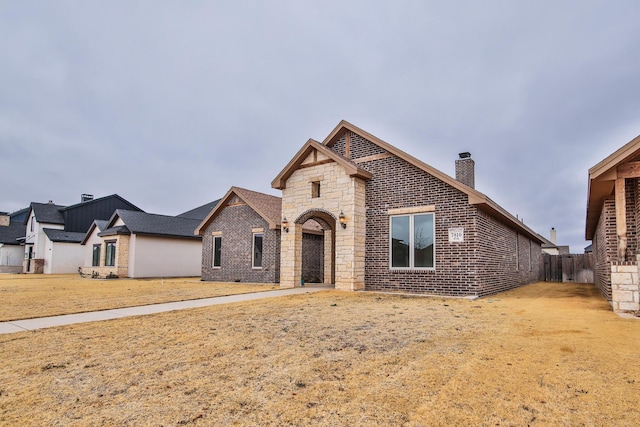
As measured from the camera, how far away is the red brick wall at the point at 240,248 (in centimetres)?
1791

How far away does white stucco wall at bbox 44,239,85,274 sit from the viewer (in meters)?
31.3

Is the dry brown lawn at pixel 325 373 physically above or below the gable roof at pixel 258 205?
below

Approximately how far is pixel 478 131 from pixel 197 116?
17.7 meters

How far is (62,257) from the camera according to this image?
1247 inches

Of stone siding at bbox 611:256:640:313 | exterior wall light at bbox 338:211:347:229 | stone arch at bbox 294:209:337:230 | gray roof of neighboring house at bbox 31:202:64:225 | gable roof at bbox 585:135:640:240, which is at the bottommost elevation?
stone siding at bbox 611:256:640:313

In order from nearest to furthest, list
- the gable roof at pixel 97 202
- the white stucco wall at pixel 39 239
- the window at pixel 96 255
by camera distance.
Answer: the window at pixel 96 255
the white stucco wall at pixel 39 239
the gable roof at pixel 97 202

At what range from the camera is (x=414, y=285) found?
1253 centimetres

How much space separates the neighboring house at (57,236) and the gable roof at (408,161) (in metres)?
26.1

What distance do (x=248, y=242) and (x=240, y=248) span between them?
0.66m

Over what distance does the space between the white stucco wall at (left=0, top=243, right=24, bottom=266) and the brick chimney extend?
4247 cm

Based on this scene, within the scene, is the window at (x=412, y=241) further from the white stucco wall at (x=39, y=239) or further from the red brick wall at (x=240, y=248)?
the white stucco wall at (x=39, y=239)

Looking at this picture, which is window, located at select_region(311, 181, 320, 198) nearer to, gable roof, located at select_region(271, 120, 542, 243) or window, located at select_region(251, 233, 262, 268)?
gable roof, located at select_region(271, 120, 542, 243)

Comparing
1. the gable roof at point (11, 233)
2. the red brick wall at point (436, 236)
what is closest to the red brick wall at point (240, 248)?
the red brick wall at point (436, 236)

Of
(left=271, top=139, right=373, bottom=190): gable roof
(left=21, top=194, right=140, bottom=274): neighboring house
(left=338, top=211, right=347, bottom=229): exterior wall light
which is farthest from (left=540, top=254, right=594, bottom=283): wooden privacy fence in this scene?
(left=21, top=194, right=140, bottom=274): neighboring house
